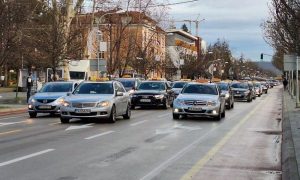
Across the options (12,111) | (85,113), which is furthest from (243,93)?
(85,113)

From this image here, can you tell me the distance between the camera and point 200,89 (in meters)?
24.1

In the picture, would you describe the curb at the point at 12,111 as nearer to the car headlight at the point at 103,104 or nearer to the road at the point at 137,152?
the car headlight at the point at 103,104

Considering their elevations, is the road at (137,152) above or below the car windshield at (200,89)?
below

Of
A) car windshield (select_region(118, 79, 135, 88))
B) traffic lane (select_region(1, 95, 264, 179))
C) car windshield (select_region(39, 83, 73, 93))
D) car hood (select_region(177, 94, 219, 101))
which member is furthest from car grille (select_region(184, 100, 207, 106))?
car windshield (select_region(118, 79, 135, 88))

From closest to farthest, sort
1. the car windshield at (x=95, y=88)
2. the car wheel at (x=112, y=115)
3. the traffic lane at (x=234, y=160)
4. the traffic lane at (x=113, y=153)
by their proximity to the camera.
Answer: the traffic lane at (x=113, y=153)
the traffic lane at (x=234, y=160)
the car wheel at (x=112, y=115)
the car windshield at (x=95, y=88)

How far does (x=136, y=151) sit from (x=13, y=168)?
325 centimetres

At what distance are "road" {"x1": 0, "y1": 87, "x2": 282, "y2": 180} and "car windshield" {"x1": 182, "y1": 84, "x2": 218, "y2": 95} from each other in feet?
15.4

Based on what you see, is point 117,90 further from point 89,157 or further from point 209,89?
point 89,157

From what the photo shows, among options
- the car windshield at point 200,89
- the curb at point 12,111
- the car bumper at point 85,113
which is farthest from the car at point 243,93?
the car bumper at point 85,113

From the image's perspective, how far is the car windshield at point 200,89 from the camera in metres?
24.0

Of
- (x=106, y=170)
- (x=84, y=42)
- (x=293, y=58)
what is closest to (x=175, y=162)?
(x=106, y=170)

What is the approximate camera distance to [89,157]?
37.2 ft

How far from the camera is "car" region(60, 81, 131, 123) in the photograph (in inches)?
776

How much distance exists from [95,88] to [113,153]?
9.55 m
